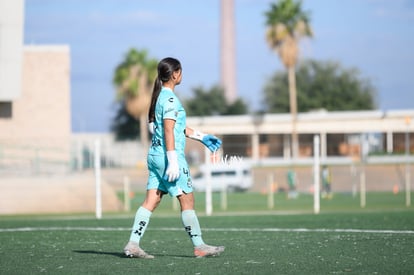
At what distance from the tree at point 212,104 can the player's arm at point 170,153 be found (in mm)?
90157

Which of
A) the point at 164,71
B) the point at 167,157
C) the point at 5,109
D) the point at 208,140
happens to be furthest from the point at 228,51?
the point at 167,157

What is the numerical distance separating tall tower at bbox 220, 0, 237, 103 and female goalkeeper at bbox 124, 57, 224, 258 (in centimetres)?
8923

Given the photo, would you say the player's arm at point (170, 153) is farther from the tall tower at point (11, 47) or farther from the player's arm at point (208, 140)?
the tall tower at point (11, 47)

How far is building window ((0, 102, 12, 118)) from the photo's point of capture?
4403cm

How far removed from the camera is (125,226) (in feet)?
51.6

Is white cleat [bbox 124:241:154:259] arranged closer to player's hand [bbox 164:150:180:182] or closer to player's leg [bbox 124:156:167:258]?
player's leg [bbox 124:156:167:258]

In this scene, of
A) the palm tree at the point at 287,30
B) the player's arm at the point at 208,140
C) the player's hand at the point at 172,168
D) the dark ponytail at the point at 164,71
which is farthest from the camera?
the palm tree at the point at 287,30

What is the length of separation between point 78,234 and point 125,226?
8.05ft

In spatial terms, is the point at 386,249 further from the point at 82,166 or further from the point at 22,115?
the point at 22,115

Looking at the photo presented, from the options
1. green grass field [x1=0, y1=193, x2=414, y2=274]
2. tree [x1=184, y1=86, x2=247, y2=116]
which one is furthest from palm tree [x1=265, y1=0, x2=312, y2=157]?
green grass field [x1=0, y1=193, x2=414, y2=274]

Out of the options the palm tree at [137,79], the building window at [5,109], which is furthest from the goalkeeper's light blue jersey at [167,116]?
the palm tree at [137,79]

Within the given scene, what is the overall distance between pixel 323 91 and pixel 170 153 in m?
96.9

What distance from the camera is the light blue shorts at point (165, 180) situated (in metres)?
9.58

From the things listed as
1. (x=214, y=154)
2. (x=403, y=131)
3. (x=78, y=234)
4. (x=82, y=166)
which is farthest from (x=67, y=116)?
(x=214, y=154)
